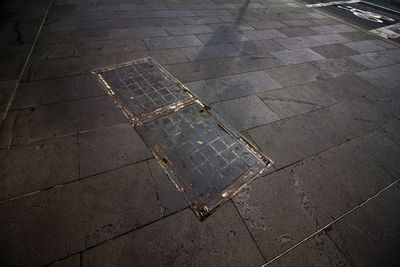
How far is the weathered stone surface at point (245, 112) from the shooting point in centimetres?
400

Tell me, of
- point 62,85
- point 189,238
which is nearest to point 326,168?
point 189,238

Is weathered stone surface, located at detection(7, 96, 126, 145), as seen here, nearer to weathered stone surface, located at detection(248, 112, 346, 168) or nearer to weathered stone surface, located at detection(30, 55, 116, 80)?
weathered stone surface, located at detection(30, 55, 116, 80)

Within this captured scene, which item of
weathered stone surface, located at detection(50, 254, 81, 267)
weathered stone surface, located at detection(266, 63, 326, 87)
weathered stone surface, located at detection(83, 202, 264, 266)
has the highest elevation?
weathered stone surface, located at detection(266, 63, 326, 87)

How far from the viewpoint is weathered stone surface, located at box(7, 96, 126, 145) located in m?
3.31

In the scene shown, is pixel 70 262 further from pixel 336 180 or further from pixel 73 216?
pixel 336 180

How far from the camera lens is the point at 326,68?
241 inches

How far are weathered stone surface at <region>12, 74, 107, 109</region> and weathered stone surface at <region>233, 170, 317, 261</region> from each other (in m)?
3.66

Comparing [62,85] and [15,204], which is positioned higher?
[62,85]

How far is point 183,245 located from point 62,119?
3099 millimetres

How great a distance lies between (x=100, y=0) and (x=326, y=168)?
10615 mm

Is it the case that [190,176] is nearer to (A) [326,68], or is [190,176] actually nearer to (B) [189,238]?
(B) [189,238]

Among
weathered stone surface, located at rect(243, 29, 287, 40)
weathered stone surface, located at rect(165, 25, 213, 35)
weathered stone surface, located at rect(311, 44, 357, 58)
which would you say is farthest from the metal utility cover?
weathered stone surface, located at rect(311, 44, 357, 58)

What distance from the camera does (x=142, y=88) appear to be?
4477 mm

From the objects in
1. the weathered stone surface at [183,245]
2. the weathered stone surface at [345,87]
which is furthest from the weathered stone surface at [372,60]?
the weathered stone surface at [183,245]
